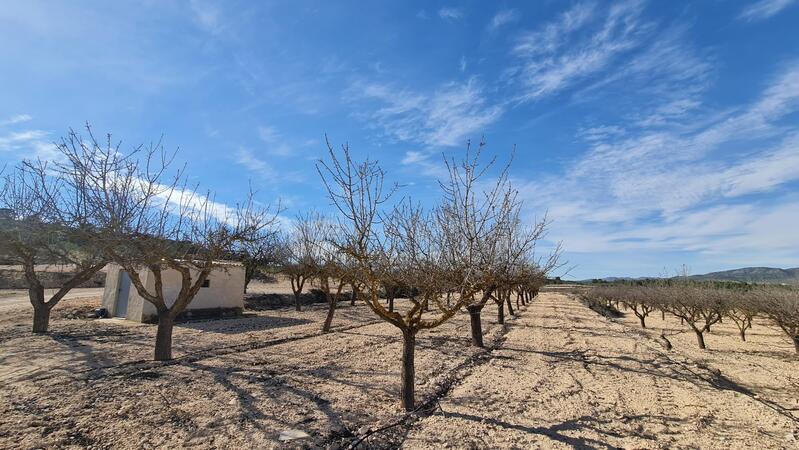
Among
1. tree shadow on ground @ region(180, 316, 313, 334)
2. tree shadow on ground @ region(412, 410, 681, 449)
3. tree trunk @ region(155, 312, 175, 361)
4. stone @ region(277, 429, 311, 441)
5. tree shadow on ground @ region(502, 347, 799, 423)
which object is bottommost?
tree shadow on ground @ region(502, 347, 799, 423)

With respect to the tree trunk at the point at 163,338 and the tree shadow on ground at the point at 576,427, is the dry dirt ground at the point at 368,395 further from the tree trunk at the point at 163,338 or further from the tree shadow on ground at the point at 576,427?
the tree trunk at the point at 163,338

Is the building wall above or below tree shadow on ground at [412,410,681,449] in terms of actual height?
above

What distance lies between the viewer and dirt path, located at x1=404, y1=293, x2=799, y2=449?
15.7 feet

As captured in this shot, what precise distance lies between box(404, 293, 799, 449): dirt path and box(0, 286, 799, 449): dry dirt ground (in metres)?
0.03

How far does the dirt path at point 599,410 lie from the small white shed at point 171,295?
1046 cm

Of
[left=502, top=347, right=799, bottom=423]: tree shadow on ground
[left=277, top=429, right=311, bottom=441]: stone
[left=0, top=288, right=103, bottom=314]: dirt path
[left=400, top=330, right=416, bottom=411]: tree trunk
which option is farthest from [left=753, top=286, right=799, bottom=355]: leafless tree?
[left=0, top=288, right=103, bottom=314]: dirt path

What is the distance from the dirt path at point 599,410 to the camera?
4793 mm

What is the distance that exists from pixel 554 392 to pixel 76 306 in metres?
19.6

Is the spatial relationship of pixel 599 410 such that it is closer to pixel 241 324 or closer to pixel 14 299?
pixel 241 324

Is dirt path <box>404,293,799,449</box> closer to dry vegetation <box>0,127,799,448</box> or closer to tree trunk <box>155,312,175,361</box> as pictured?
dry vegetation <box>0,127,799,448</box>

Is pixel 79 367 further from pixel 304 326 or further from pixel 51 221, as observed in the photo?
pixel 304 326

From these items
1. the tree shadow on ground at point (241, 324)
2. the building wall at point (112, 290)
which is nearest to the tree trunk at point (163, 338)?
the tree shadow on ground at point (241, 324)

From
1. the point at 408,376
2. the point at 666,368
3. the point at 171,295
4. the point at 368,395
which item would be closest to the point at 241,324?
the point at 171,295

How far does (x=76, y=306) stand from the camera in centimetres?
1705
